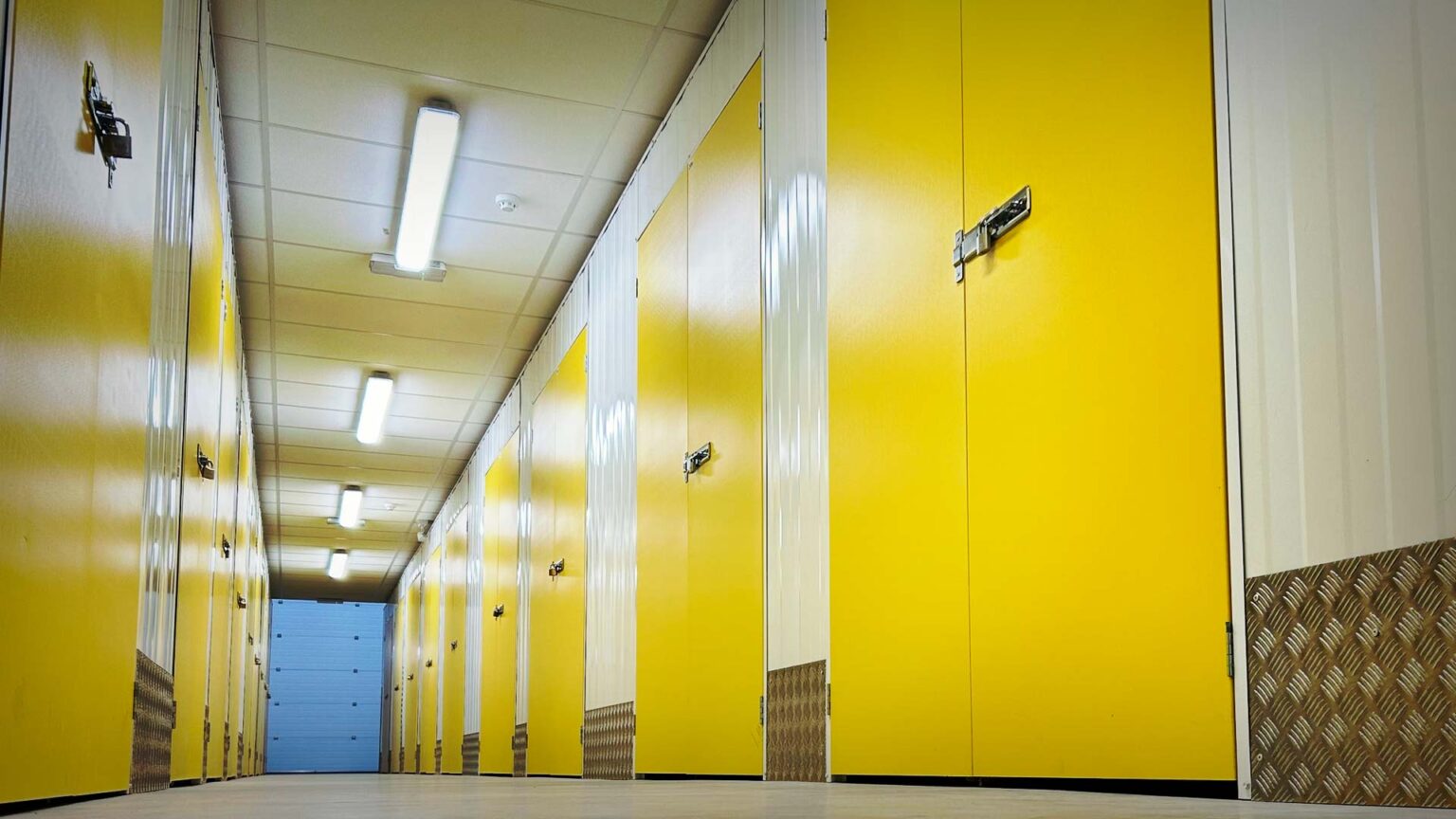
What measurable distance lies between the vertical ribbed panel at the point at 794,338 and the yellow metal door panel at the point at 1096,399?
3.31 feet

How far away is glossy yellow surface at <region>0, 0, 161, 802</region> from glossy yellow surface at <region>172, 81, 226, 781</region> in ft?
5.50

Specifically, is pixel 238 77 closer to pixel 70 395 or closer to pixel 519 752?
pixel 70 395

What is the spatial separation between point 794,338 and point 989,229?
4.52 feet

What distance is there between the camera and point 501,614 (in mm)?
10383

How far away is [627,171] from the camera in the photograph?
273 inches

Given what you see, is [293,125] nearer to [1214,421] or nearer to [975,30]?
[975,30]

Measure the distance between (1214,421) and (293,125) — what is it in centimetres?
529

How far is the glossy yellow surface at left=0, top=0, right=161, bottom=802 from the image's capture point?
207 centimetres

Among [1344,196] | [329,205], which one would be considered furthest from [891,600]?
[329,205]


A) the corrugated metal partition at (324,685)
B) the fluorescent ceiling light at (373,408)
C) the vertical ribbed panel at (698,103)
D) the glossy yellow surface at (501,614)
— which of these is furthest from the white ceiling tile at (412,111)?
the corrugated metal partition at (324,685)

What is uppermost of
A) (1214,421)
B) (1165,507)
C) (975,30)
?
(975,30)

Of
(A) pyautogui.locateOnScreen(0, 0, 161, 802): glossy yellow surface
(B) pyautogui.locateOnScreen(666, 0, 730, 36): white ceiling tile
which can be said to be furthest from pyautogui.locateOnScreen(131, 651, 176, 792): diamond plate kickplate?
(B) pyautogui.locateOnScreen(666, 0, 730, 36): white ceiling tile

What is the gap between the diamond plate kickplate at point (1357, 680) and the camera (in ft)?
6.07

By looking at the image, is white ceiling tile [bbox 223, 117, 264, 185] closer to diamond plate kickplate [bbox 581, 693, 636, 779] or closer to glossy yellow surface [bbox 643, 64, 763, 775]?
glossy yellow surface [bbox 643, 64, 763, 775]
